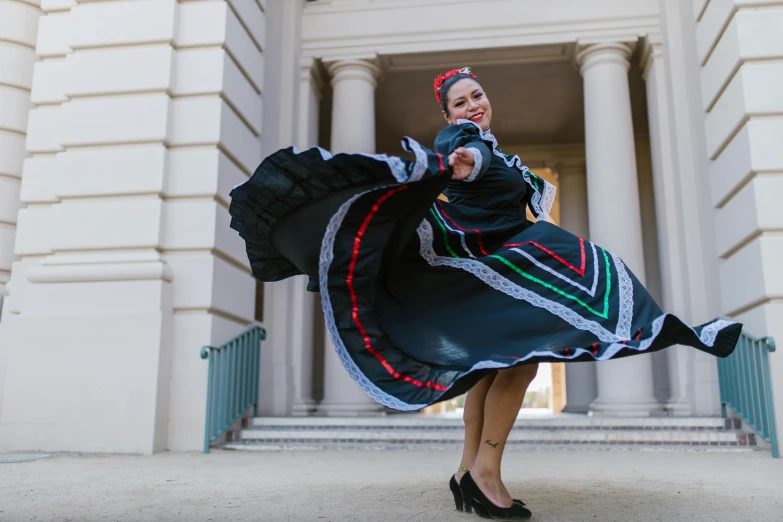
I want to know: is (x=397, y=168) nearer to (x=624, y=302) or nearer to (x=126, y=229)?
(x=624, y=302)

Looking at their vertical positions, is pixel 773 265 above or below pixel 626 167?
below

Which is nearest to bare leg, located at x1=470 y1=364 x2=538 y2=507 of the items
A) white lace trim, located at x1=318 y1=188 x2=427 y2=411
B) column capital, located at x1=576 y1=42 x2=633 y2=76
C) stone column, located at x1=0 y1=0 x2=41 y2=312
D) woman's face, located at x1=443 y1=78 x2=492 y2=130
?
white lace trim, located at x1=318 y1=188 x2=427 y2=411

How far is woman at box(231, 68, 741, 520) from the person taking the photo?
2.19 metres

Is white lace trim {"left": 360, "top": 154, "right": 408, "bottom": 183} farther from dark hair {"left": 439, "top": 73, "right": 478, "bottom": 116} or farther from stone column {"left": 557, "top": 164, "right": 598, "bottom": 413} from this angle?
stone column {"left": 557, "top": 164, "right": 598, "bottom": 413}

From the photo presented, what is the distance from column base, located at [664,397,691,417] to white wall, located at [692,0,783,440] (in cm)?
115

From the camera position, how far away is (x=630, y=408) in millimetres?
6898

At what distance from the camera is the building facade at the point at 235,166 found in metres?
5.64

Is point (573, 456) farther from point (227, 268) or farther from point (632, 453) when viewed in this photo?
point (227, 268)

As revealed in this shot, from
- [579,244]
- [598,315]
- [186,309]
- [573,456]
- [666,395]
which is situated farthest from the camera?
[666,395]

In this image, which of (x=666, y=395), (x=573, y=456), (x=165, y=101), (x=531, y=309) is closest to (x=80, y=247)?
(x=165, y=101)

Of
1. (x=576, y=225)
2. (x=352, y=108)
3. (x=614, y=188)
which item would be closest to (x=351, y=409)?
(x=352, y=108)

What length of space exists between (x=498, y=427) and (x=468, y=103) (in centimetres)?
128

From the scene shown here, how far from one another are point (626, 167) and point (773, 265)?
2466mm

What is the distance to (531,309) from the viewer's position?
7.61ft
